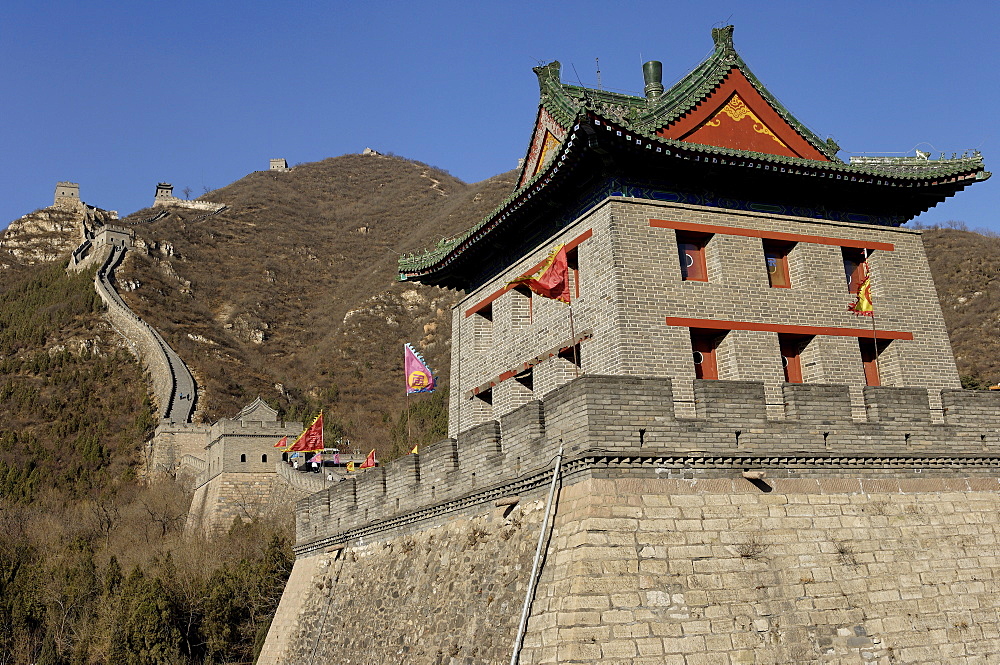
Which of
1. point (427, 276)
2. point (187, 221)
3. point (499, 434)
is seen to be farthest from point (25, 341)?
point (499, 434)

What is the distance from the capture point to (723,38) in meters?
18.2

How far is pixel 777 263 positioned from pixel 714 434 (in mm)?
5623

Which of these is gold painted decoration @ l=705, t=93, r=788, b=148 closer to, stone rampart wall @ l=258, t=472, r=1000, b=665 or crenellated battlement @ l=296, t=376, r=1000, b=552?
crenellated battlement @ l=296, t=376, r=1000, b=552

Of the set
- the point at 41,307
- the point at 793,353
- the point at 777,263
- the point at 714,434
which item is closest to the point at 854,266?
the point at 777,263

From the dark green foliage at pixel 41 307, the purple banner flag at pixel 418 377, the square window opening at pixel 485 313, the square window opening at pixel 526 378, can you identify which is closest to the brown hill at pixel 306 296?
the dark green foliage at pixel 41 307

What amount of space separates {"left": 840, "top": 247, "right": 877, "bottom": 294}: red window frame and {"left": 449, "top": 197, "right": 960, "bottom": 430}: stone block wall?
204mm

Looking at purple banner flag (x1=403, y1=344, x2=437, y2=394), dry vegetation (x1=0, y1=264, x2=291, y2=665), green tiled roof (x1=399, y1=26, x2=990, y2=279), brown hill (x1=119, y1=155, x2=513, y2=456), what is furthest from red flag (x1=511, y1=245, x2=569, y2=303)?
brown hill (x1=119, y1=155, x2=513, y2=456)

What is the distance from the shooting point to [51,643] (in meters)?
32.7

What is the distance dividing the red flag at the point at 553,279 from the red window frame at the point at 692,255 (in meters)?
2.03

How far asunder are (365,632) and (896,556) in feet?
30.8

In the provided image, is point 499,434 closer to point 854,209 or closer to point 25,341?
point 854,209

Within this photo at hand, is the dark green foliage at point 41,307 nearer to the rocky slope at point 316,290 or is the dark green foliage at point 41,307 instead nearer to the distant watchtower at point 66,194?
the rocky slope at point 316,290

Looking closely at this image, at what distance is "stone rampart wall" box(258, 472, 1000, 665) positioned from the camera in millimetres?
10820

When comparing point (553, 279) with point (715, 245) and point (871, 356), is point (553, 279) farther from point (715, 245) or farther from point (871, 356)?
point (871, 356)
